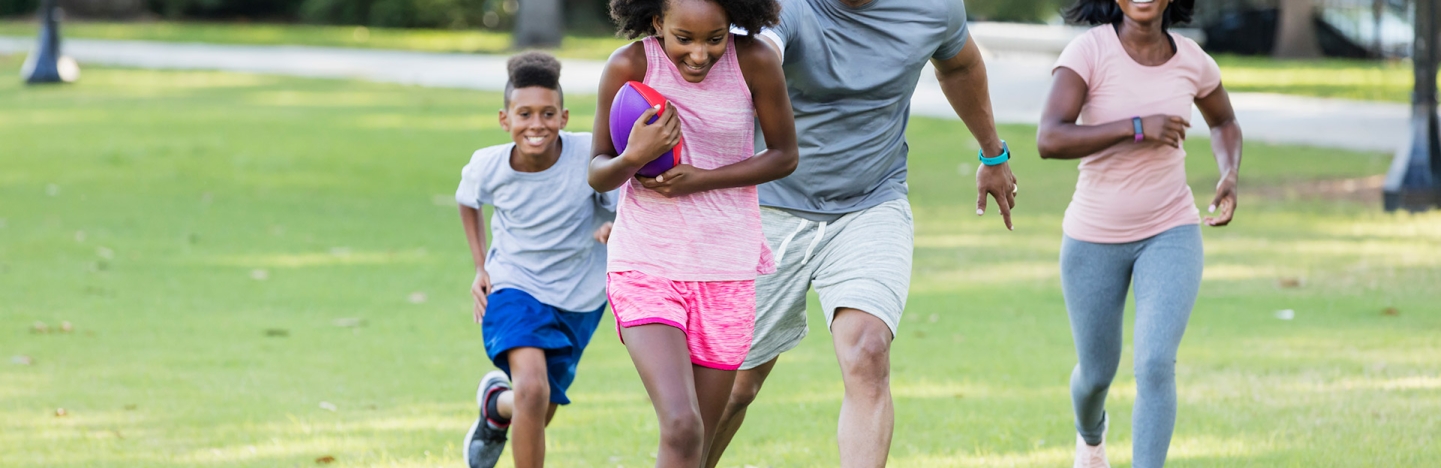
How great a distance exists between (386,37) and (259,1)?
8.42 meters

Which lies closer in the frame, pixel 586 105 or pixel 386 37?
pixel 586 105

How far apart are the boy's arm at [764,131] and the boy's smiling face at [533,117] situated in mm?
1320

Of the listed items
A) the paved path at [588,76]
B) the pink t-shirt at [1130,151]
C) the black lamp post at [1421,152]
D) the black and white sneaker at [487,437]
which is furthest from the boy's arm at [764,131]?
the paved path at [588,76]

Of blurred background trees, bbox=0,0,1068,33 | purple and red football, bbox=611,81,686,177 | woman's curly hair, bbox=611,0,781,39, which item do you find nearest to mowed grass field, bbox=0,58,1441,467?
purple and red football, bbox=611,81,686,177

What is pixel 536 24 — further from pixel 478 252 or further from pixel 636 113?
pixel 636 113

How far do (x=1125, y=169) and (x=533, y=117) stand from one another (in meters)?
2.00

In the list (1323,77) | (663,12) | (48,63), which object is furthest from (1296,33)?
(663,12)

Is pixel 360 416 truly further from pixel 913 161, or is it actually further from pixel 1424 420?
pixel 913 161

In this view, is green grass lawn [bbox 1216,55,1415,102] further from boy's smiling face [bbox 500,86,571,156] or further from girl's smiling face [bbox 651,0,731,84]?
girl's smiling face [bbox 651,0,731,84]

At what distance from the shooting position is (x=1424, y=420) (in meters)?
6.42

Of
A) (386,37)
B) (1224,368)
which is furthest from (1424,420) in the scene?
(386,37)

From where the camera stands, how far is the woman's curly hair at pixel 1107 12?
5.39m

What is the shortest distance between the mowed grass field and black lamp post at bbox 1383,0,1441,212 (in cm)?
32

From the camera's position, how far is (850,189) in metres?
4.70
